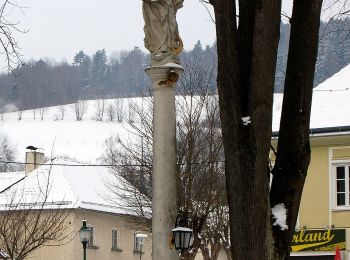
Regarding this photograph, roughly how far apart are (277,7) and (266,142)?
132cm

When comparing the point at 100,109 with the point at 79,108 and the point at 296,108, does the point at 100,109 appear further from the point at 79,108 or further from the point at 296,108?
the point at 296,108

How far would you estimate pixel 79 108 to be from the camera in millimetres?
156875

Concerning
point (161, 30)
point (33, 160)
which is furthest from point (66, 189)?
point (161, 30)

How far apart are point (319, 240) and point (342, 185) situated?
2.03 metres

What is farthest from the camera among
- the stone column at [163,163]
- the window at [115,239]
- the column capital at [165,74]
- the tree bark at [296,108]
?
the window at [115,239]

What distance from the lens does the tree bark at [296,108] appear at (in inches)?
336

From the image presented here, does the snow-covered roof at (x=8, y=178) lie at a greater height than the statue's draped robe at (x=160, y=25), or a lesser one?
greater

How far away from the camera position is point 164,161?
409 inches

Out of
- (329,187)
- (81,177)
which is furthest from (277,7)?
(81,177)

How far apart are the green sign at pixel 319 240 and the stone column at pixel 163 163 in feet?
61.4

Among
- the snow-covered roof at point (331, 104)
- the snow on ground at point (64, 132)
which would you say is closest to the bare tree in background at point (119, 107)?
the snow on ground at point (64, 132)

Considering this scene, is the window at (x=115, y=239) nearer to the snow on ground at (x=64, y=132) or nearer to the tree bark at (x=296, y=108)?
the tree bark at (x=296, y=108)

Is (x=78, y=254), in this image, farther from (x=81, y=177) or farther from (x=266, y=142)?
(x=266, y=142)

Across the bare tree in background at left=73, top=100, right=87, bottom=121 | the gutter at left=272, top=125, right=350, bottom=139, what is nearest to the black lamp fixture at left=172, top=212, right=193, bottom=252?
the gutter at left=272, top=125, right=350, bottom=139
